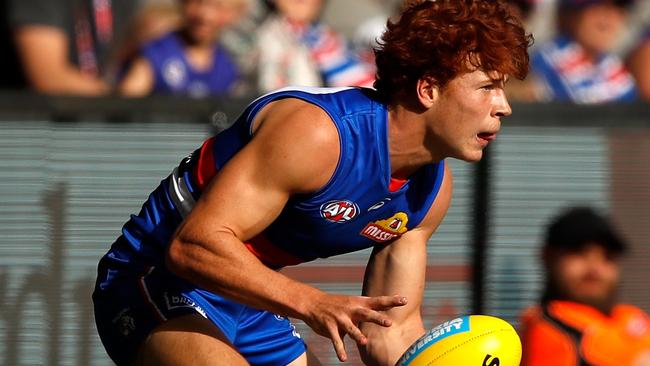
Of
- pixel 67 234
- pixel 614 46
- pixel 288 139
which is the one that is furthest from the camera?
pixel 614 46

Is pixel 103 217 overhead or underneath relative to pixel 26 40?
underneath

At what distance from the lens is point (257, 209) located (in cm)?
415

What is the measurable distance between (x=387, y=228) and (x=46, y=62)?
3.18m

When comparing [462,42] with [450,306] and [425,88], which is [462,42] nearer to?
[425,88]

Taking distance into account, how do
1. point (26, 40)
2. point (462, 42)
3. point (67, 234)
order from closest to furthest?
point (462, 42) → point (67, 234) → point (26, 40)

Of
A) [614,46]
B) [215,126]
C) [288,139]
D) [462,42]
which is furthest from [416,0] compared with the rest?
[614,46]

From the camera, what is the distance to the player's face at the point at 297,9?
7.70m

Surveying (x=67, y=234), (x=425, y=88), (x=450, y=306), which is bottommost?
(x=450, y=306)

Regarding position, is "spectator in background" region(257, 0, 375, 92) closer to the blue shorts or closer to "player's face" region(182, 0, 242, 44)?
"player's face" region(182, 0, 242, 44)

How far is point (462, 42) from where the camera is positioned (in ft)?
14.5

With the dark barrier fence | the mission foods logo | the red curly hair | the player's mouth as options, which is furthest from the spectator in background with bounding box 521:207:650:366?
the red curly hair

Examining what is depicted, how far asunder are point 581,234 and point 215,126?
1967 millimetres

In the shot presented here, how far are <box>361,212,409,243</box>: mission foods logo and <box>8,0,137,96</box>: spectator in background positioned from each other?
2.67 meters

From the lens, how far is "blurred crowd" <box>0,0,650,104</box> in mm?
7266
